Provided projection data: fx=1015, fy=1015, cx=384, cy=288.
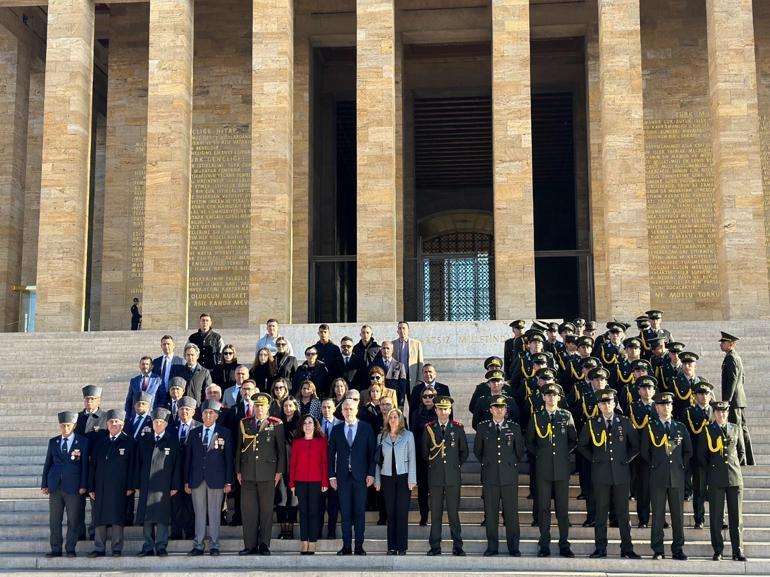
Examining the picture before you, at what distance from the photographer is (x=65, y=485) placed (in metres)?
10.1

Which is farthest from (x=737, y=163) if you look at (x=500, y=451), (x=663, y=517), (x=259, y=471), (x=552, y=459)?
(x=259, y=471)

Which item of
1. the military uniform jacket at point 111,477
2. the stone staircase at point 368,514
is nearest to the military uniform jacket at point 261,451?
the stone staircase at point 368,514

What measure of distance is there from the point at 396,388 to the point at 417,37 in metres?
16.3

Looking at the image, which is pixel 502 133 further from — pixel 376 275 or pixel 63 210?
pixel 63 210

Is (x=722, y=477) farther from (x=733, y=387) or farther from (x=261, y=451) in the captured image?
→ (x=261, y=451)

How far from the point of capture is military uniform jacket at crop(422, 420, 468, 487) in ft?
32.7

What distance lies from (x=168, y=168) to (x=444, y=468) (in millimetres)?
13979

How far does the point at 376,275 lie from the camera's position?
21094 mm

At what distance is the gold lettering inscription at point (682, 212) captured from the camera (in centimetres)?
2433

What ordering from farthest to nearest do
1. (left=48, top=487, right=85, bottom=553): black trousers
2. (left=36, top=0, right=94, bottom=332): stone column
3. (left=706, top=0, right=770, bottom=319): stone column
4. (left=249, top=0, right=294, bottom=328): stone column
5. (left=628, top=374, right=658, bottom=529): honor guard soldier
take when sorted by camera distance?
1. (left=36, top=0, right=94, bottom=332): stone column
2. (left=249, top=0, right=294, bottom=328): stone column
3. (left=706, top=0, right=770, bottom=319): stone column
4. (left=628, top=374, right=658, bottom=529): honor guard soldier
5. (left=48, top=487, right=85, bottom=553): black trousers

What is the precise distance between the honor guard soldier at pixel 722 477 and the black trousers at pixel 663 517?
31 centimetres

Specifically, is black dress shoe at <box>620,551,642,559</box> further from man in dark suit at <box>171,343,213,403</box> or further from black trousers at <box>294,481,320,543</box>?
man in dark suit at <box>171,343,213,403</box>

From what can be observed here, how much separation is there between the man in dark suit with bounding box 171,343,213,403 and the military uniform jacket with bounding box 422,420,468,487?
111 inches

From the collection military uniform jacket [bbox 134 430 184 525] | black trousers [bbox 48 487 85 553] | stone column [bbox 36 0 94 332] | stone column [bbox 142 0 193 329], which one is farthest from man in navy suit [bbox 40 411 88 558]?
stone column [bbox 36 0 94 332]
